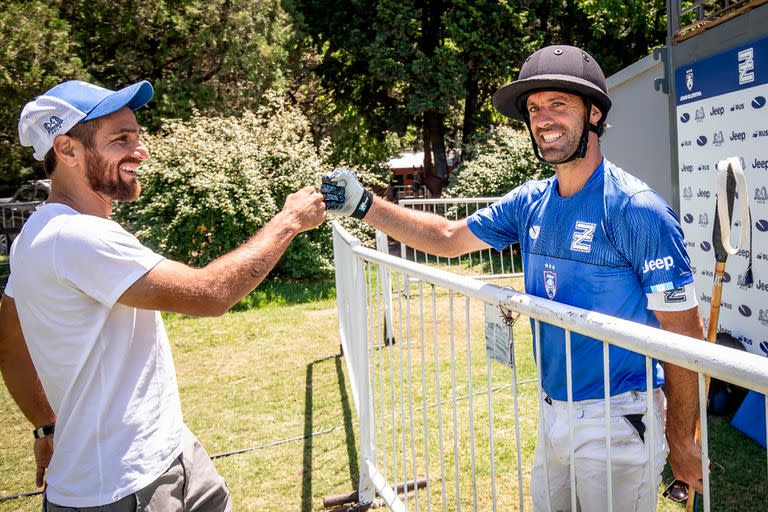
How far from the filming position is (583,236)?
6.67 ft

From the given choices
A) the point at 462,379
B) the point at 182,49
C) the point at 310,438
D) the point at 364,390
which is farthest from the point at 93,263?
the point at 182,49

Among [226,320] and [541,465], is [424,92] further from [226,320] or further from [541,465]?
[541,465]

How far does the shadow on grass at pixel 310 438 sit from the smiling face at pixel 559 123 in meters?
2.76

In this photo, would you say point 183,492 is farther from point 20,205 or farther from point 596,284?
point 20,205

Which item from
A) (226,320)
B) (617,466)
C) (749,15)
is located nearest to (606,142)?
(749,15)

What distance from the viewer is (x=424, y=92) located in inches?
730

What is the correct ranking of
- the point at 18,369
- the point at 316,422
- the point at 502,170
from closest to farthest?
the point at 18,369 → the point at 316,422 → the point at 502,170

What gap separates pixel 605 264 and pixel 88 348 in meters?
1.76

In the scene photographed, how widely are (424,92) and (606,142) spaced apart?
34.2 feet

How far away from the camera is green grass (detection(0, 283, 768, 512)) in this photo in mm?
3785

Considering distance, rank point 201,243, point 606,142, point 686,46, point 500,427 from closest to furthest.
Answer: point 500,427
point 686,46
point 606,142
point 201,243

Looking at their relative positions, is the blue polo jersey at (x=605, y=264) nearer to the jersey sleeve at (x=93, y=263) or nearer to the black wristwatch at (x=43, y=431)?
the jersey sleeve at (x=93, y=263)

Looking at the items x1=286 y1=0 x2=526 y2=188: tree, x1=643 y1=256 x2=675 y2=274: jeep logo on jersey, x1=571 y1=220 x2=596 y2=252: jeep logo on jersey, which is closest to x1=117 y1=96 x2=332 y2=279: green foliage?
x1=286 y1=0 x2=526 y2=188: tree

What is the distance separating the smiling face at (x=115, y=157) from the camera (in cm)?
210
